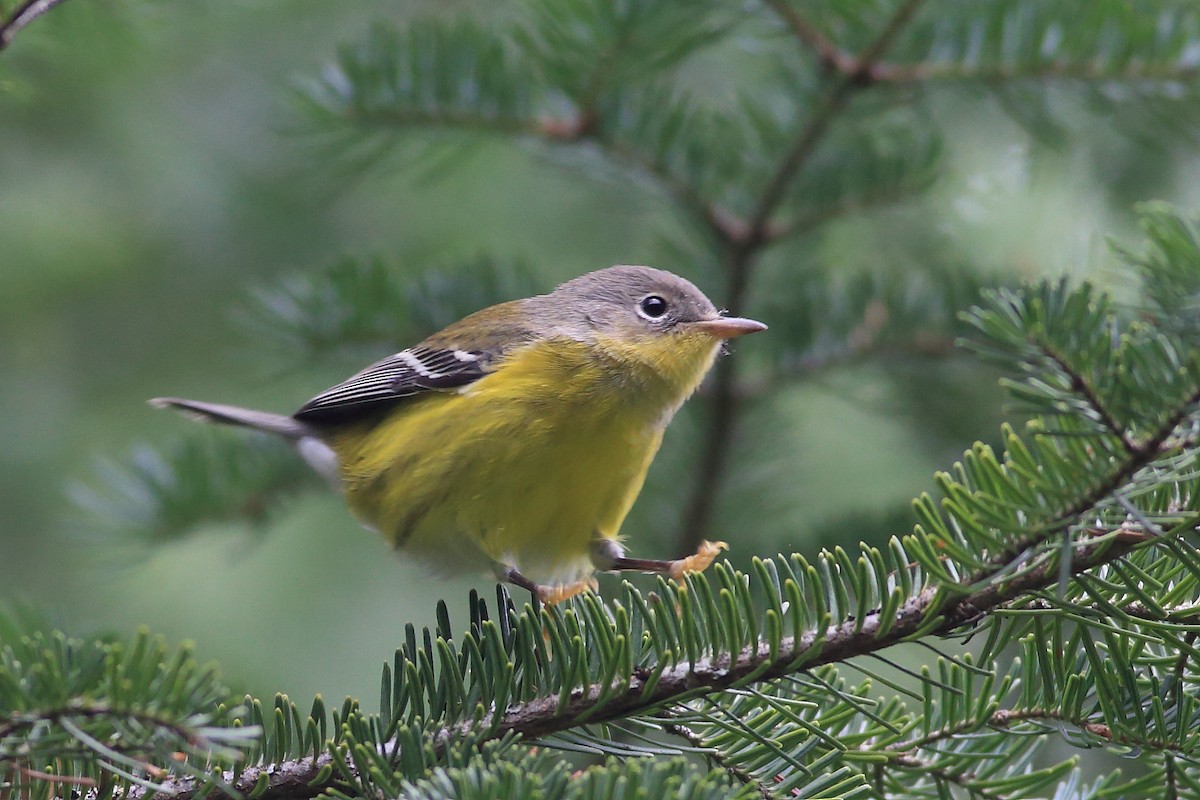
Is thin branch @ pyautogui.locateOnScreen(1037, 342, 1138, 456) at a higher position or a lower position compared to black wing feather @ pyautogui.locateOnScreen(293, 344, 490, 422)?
lower

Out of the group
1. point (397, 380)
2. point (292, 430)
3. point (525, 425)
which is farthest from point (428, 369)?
point (525, 425)

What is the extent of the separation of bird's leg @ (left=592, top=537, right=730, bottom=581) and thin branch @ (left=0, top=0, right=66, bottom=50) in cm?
182

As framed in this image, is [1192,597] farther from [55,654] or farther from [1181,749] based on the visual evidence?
[55,654]

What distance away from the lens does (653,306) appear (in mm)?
3840

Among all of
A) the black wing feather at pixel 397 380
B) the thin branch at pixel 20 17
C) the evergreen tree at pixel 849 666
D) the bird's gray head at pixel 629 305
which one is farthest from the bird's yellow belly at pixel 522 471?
the thin branch at pixel 20 17

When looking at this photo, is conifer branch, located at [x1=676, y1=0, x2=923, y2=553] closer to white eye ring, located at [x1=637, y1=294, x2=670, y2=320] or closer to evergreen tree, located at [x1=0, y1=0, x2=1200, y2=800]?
white eye ring, located at [x1=637, y1=294, x2=670, y2=320]

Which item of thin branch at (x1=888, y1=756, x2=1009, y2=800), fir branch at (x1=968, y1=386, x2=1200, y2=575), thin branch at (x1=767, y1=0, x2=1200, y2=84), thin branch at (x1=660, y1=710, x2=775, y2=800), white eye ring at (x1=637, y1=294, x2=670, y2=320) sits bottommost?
thin branch at (x1=888, y1=756, x2=1009, y2=800)

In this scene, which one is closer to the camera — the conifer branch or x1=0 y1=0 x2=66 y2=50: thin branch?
x1=0 y1=0 x2=66 y2=50: thin branch

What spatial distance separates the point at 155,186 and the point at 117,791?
3745mm

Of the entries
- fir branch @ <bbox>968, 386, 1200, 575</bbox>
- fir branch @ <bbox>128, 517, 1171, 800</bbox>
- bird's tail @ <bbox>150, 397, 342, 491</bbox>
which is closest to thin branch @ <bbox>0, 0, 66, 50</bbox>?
fir branch @ <bbox>128, 517, 1171, 800</bbox>

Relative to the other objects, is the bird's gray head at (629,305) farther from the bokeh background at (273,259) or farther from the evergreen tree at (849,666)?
the evergreen tree at (849,666)

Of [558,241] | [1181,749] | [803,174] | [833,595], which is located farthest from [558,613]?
[558,241]

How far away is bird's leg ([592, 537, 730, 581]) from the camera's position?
2795 mm

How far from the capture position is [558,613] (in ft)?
6.52
